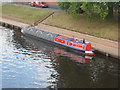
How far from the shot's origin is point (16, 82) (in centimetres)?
2639

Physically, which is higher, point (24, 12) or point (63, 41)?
point (24, 12)

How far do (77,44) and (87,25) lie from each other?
840 cm

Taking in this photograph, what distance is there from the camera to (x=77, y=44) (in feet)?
125

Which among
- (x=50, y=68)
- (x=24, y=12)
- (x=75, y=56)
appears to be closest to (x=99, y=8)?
(x=75, y=56)

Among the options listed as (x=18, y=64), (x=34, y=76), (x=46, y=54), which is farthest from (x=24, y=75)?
(x=46, y=54)

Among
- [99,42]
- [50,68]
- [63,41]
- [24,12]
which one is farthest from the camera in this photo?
[24,12]

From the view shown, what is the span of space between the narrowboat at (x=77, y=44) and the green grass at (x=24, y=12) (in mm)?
16069

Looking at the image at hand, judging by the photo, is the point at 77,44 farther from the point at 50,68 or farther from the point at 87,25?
the point at 50,68

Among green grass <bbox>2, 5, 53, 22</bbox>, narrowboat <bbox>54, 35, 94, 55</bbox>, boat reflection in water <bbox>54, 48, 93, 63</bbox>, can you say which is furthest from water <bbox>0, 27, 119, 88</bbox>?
green grass <bbox>2, 5, 53, 22</bbox>

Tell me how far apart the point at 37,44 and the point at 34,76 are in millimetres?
15147

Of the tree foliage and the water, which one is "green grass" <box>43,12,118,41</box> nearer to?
the tree foliage

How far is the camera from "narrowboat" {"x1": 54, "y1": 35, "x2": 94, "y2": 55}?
3662 cm

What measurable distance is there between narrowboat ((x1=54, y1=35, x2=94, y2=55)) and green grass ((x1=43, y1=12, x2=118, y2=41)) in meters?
4.64

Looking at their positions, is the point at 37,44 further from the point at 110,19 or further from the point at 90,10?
the point at 110,19
